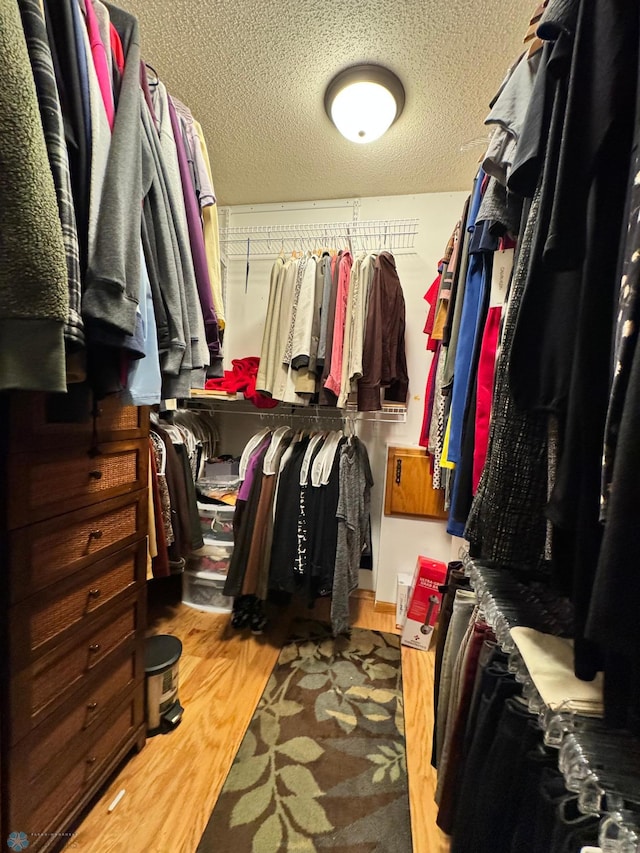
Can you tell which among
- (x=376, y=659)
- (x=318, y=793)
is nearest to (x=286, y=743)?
(x=318, y=793)

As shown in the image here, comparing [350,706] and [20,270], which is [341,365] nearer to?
[20,270]

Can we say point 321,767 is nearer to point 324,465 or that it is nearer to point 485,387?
point 324,465

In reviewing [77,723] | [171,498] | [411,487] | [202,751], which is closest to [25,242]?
[77,723]

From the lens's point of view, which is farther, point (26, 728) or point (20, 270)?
point (26, 728)

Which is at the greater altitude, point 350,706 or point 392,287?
point 392,287

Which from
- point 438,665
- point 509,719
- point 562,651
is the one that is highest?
point 562,651

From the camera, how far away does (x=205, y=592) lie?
198 cm

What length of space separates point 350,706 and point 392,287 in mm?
1911

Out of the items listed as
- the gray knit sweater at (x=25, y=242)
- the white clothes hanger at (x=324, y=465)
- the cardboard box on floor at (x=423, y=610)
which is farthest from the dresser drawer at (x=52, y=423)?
the cardboard box on floor at (x=423, y=610)

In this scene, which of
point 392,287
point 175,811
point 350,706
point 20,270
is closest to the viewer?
point 20,270

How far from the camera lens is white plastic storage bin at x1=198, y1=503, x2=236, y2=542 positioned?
6.32 ft

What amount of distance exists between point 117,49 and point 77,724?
1.63 metres

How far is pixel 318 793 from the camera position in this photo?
42.4 inches

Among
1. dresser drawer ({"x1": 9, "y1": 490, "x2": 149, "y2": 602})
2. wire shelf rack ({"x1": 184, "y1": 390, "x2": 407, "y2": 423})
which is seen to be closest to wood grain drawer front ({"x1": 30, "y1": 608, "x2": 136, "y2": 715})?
dresser drawer ({"x1": 9, "y1": 490, "x2": 149, "y2": 602})
